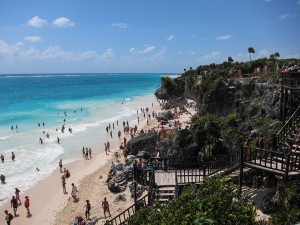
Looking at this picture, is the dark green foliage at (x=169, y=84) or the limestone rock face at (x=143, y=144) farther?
the dark green foliage at (x=169, y=84)

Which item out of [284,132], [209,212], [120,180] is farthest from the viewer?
[120,180]

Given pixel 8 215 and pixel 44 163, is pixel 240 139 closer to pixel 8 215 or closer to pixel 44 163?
pixel 8 215

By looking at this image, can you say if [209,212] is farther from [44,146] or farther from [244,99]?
[44,146]

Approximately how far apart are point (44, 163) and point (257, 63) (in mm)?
28491

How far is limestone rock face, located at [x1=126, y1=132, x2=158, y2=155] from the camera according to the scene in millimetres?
30453

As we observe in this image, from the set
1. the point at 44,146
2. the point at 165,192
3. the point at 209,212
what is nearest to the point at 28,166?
the point at 44,146

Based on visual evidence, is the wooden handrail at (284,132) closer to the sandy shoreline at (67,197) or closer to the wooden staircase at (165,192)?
the wooden staircase at (165,192)

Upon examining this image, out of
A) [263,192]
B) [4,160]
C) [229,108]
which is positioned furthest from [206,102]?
[4,160]

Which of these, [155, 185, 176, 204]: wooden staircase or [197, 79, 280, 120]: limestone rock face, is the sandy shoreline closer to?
[155, 185, 176, 204]: wooden staircase

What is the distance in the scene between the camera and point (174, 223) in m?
8.06

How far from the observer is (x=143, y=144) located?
30891 mm

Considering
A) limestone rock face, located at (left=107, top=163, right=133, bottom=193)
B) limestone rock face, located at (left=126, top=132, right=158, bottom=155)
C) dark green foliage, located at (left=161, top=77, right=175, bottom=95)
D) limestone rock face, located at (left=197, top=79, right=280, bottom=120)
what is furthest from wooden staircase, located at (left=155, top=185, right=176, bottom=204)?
dark green foliage, located at (left=161, top=77, right=175, bottom=95)

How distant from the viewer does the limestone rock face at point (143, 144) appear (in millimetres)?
30453

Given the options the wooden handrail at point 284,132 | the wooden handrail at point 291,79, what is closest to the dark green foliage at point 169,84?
the wooden handrail at point 291,79
